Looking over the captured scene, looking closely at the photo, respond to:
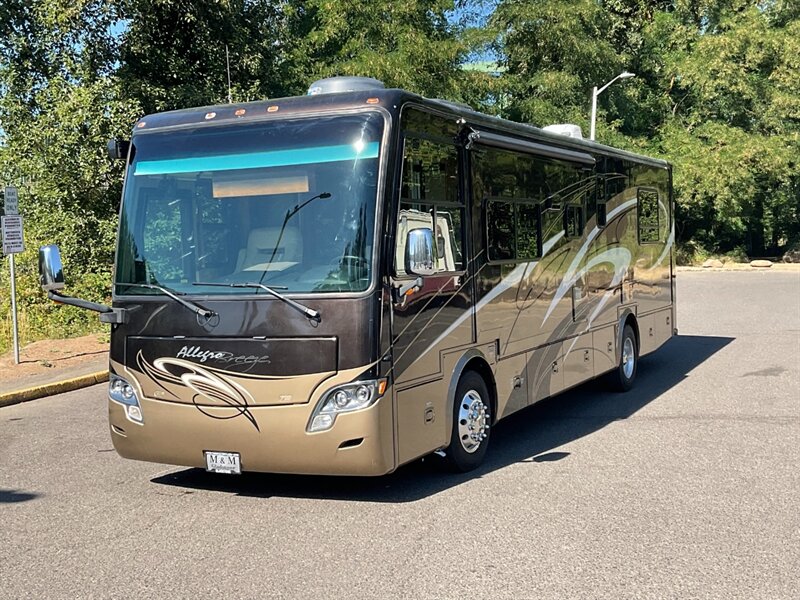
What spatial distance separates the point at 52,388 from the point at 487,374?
7.21 metres

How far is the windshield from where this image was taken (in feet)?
19.7

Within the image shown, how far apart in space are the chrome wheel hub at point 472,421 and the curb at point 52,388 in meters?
7.00

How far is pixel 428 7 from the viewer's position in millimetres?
28391

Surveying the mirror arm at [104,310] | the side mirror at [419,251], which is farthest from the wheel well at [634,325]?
the mirror arm at [104,310]

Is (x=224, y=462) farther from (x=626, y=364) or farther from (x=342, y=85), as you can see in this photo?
(x=626, y=364)

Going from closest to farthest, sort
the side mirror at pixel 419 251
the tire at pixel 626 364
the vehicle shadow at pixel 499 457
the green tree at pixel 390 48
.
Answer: the side mirror at pixel 419 251 < the vehicle shadow at pixel 499 457 < the tire at pixel 626 364 < the green tree at pixel 390 48

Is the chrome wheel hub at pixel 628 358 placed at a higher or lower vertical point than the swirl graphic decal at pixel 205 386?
lower

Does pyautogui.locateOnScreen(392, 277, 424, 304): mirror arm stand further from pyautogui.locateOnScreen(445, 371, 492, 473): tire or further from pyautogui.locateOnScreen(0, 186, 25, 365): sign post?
pyautogui.locateOnScreen(0, 186, 25, 365): sign post

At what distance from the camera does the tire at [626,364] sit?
10.9m

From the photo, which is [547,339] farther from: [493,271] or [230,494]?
[230,494]

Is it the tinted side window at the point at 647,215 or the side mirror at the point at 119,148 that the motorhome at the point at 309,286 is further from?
the tinted side window at the point at 647,215

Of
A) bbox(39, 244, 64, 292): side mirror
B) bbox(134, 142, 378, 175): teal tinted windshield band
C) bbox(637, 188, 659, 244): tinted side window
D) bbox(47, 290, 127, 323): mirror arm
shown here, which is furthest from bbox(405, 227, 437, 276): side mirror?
bbox(637, 188, 659, 244): tinted side window

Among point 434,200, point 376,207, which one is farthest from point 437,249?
point 376,207

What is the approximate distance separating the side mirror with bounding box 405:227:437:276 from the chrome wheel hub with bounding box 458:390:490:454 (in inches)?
54.8
